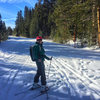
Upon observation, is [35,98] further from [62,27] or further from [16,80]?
[62,27]

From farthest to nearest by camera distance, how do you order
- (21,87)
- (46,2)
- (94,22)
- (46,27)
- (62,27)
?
(46,27)
(46,2)
(62,27)
(94,22)
(21,87)

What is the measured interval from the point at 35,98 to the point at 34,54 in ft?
4.44

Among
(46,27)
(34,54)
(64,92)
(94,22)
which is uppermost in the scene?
(46,27)

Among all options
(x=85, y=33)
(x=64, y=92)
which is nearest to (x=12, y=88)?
(x=64, y=92)

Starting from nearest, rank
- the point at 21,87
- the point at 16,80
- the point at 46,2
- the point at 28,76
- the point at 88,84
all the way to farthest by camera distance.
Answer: the point at 21,87, the point at 88,84, the point at 16,80, the point at 28,76, the point at 46,2

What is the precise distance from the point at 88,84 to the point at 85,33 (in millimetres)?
14073

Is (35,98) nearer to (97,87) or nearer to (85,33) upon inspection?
(97,87)

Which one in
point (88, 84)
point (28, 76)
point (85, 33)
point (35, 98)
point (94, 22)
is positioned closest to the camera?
point (35, 98)

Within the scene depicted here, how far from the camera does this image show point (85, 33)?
17.3m

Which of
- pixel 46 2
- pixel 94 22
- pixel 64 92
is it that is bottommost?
pixel 64 92

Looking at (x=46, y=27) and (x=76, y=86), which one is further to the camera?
(x=46, y=27)

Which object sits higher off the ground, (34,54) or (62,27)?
(62,27)

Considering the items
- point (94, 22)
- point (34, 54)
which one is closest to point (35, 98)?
point (34, 54)

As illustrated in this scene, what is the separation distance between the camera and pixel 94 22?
48.9 ft
